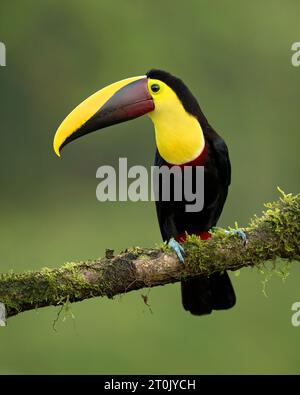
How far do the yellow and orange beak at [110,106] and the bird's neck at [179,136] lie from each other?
10 centimetres

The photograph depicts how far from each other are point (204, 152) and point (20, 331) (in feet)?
15.5

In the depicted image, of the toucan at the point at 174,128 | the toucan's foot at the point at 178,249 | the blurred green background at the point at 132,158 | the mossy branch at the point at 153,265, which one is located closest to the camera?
the mossy branch at the point at 153,265

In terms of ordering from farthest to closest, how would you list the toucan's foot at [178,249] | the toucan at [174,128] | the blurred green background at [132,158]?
the blurred green background at [132,158] → the toucan at [174,128] → the toucan's foot at [178,249]

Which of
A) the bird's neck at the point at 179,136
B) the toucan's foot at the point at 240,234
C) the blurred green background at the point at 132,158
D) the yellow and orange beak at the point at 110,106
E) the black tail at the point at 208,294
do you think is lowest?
the toucan's foot at the point at 240,234

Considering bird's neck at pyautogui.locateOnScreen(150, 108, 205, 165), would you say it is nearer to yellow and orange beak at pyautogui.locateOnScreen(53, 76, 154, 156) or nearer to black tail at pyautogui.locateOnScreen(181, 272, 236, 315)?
yellow and orange beak at pyautogui.locateOnScreen(53, 76, 154, 156)

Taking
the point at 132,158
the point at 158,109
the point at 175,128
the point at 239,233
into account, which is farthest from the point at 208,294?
the point at 132,158

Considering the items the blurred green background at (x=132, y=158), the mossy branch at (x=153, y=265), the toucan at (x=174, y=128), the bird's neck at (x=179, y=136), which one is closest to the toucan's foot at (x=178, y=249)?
the mossy branch at (x=153, y=265)

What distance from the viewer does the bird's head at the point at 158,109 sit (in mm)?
4684

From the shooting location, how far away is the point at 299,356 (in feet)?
28.2

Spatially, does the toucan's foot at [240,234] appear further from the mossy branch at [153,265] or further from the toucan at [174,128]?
the toucan at [174,128]

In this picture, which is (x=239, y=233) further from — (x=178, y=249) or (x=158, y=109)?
(x=158, y=109)

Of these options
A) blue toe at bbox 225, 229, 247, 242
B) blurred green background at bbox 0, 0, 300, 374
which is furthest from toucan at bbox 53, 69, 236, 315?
blurred green background at bbox 0, 0, 300, 374

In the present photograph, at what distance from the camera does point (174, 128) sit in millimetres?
4707

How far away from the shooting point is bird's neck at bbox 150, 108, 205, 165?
15.4 ft
